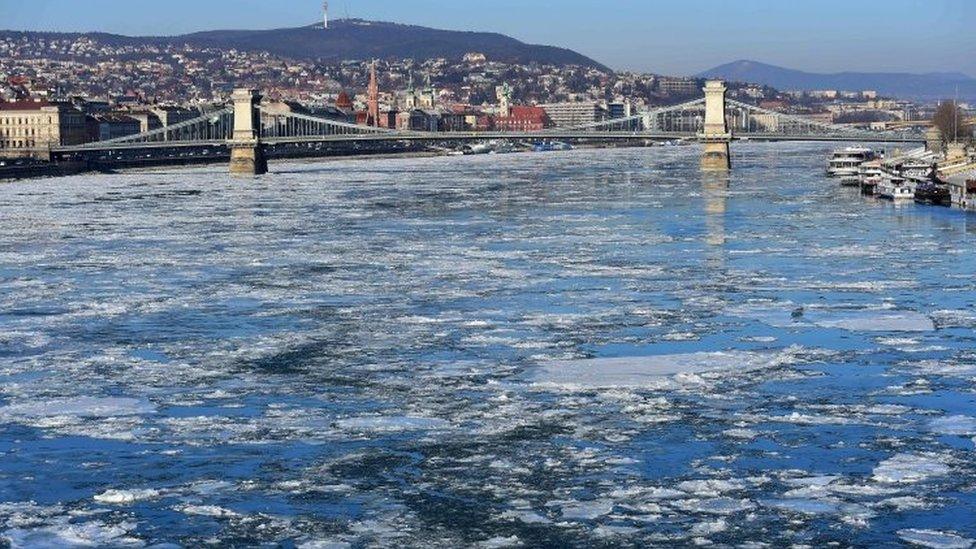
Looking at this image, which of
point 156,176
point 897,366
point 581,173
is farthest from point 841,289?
point 156,176

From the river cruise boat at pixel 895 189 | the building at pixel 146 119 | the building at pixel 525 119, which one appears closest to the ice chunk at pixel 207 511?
the river cruise boat at pixel 895 189

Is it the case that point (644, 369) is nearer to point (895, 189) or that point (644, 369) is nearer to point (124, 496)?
point (124, 496)

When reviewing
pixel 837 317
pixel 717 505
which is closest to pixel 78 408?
pixel 717 505

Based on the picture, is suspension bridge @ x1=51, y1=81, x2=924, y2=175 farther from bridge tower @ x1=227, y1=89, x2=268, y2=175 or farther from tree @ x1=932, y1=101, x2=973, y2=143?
tree @ x1=932, y1=101, x2=973, y2=143

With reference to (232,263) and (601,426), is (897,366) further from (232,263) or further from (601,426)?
(232,263)

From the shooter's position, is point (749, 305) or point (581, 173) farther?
point (581, 173)

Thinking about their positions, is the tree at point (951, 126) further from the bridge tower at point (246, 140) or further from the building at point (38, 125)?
the building at point (38, 125)

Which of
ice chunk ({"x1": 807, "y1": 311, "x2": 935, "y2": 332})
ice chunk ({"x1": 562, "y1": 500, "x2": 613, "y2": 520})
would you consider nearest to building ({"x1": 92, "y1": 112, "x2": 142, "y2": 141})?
ice chunk ({"x1": 807, "y1": 311, "x2": 935, "y2": 332})
